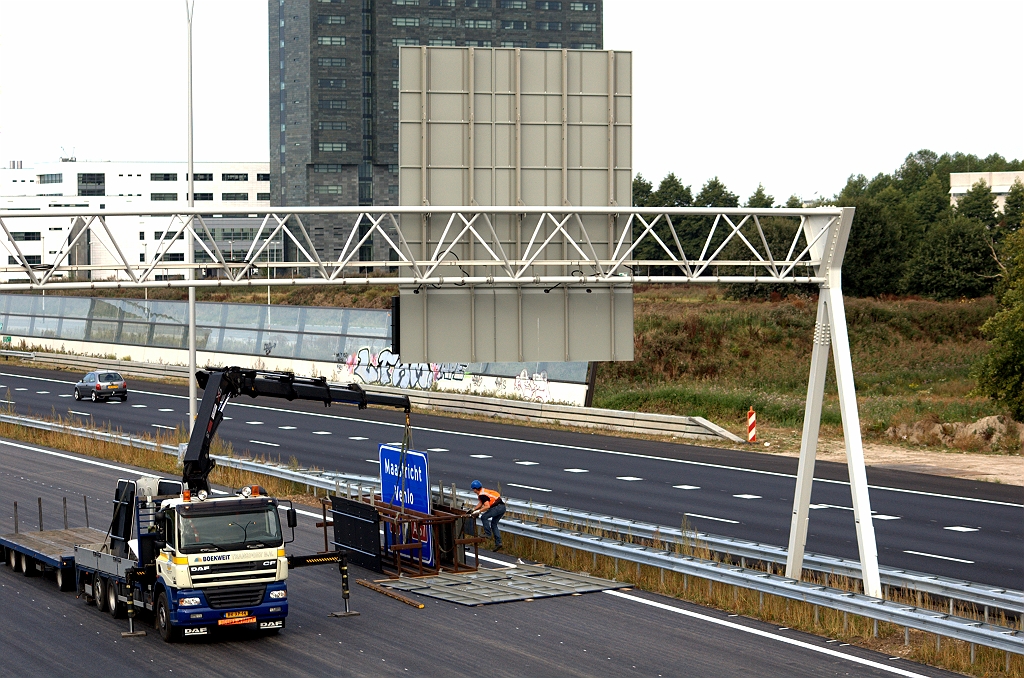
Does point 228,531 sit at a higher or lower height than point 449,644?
higher

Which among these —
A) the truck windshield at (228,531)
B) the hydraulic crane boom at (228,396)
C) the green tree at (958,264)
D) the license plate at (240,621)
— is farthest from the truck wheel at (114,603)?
the green tree at (958,264)

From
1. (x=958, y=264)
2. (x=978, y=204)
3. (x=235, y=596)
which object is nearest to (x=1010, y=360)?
(x=235, y=596)

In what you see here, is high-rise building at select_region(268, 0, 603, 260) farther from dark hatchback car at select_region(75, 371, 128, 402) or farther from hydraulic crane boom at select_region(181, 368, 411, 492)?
hydraulic crane boom at select_region(181, 368, 411, 492)

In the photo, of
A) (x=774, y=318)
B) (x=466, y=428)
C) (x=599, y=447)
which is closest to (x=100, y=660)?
(x=599, y=447)

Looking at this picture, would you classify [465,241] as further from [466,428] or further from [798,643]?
[466,428]

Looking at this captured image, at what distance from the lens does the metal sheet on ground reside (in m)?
21.4

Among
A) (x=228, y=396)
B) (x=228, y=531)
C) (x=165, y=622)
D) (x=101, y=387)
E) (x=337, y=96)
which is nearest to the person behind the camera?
(x=165, y=622)

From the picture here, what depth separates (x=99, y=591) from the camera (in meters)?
21.0

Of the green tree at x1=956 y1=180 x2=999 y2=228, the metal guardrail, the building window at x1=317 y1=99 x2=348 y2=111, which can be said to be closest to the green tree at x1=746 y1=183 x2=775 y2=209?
the green tree at x1=956 y1=180 x2=999 y2=228

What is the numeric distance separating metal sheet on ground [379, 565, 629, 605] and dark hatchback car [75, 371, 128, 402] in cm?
4086

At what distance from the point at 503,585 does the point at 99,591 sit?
271 inches

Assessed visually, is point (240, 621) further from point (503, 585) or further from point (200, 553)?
point (503, 585)

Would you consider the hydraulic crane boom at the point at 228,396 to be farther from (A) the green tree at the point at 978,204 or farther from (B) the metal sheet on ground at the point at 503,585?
(A) the green tree at the point at 978,204

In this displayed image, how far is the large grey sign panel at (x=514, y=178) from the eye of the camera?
70.5 feet
